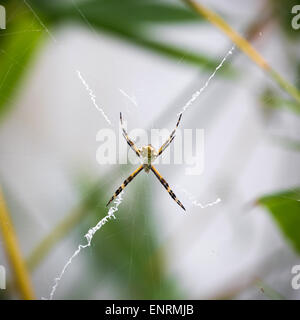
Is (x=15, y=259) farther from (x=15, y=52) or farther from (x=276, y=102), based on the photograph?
(x=276, y=102)

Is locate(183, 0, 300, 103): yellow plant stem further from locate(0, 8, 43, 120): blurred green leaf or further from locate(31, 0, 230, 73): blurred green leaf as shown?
locate(0, 8, 43, 120): blurred green leaf

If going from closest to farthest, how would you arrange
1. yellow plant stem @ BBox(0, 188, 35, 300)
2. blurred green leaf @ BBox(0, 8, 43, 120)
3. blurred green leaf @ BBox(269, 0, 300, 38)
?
yellow plant stem @ BBox(0, 188, 35, 300)
blurred green leaf @ BBox(0, 8, 43, 120)
blurred green leaf @ BBox(269, 0, 300, 38)

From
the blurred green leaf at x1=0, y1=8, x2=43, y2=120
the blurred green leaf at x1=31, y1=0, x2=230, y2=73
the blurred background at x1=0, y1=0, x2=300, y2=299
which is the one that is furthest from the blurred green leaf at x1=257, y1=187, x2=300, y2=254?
the blurred green leaf at x1=0, y1=8, x2=43, y2=120

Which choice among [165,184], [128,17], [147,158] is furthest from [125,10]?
[165,184]

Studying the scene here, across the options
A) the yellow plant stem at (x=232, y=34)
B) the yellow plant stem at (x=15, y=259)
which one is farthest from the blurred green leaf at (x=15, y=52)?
the yellow plant stem at (x=232, y=34)

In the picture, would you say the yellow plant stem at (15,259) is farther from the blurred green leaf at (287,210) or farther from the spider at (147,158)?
the spider at (147,158)

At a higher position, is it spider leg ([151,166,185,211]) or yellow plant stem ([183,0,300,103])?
yellow plant stem ([183,0,300,103])
